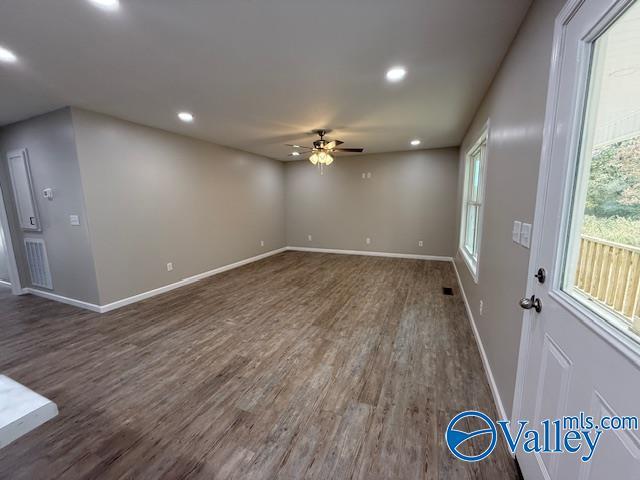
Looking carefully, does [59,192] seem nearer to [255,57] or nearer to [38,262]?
[38,262]

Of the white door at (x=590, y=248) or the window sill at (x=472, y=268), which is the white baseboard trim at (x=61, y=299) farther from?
the window sill at (x=472, y=268)

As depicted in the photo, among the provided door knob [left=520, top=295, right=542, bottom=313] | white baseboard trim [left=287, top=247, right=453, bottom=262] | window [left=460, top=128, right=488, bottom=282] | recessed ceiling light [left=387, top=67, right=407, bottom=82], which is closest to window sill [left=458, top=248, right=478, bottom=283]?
window [left=460, top=128, right=488, bottom=282]

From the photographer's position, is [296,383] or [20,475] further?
[296,383]

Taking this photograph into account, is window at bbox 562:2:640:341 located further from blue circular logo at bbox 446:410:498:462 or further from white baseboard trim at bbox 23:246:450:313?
white baseboard trim at bbox 23:246:450:313

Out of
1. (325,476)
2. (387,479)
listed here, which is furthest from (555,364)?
(325,476)

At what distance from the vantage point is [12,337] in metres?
2.66

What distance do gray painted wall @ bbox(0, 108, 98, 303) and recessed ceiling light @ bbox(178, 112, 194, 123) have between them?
3.74 feet

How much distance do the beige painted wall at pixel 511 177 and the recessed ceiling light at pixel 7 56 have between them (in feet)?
11.1

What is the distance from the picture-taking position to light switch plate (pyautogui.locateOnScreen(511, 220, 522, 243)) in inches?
57.9

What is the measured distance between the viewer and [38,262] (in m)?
3.67

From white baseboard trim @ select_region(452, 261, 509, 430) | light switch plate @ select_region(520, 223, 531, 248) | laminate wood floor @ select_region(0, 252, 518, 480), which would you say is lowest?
laminate wood floor @ select_region(0, 252, 518, 480)

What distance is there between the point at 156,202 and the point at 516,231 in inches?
168

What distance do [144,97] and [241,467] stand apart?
331 centimetres

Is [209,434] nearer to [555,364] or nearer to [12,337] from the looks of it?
[555,364]
